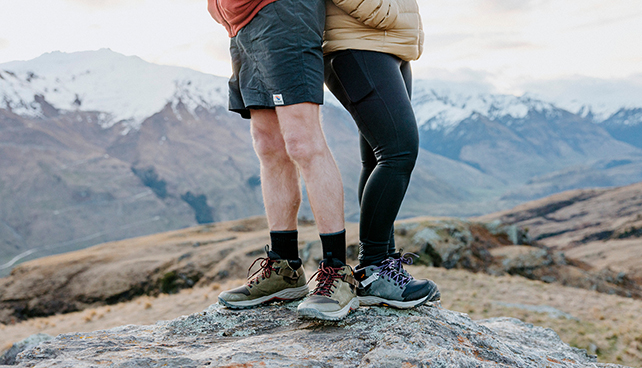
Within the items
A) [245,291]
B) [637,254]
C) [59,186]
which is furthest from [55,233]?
[245,291]

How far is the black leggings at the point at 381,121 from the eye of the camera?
2811 millimetres

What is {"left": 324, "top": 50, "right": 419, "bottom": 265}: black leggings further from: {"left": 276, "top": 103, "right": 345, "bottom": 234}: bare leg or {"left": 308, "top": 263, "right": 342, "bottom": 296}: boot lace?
{"left": 308, "top": 263, "right": 342, "bottom": 296}: boot lace

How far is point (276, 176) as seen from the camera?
10.5 ft

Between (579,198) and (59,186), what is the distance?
18588 cm

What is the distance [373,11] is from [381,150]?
868 millimetres

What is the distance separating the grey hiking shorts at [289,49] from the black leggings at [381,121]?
0.79 feet

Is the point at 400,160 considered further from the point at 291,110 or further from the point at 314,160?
the point at 291,110

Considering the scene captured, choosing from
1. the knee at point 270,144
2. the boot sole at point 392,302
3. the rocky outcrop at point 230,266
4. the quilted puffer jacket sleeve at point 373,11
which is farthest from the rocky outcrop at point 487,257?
the quilted puffer jacket sleeve at point 373,11

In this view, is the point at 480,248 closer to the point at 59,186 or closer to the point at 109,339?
the point at 109,339

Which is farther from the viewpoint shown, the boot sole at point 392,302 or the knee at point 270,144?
the knee at point 270,144

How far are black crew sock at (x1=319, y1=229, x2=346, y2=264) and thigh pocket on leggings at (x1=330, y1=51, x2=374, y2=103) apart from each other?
0.89m

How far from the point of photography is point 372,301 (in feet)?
9.68

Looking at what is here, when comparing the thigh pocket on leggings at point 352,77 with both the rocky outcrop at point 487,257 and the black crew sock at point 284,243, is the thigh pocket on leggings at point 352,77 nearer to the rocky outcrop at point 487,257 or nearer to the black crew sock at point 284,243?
the black crew sock at point 284,243

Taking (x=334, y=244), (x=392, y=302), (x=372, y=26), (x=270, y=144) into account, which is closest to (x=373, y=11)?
(x=372, y=26)
